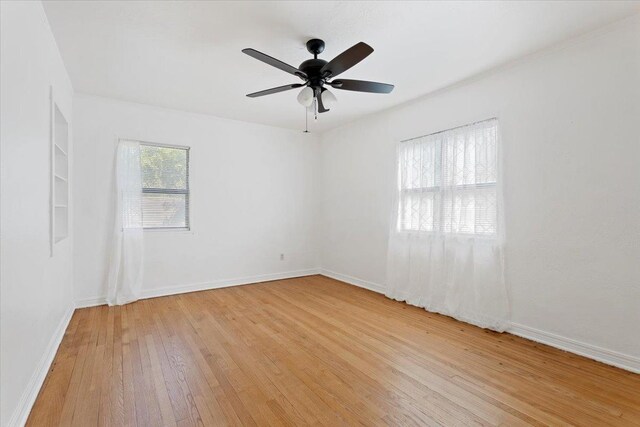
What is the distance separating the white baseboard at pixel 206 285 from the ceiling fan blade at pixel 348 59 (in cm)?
361

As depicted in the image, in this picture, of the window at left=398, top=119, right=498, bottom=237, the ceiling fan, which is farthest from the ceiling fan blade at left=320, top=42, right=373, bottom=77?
the window at left=398, top=119, right=498, bottom=237

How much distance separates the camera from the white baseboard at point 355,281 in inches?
185

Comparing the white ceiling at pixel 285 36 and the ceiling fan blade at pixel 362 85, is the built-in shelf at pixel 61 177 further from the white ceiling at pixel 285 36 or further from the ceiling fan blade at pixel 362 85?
the ceiling fan blade at pixel 362 85

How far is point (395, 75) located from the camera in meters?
3.40

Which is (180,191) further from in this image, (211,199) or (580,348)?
(580,348)

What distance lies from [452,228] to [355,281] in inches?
80.0

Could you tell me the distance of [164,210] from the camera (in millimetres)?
4531

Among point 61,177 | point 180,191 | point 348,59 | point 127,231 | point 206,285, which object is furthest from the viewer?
point 206,285

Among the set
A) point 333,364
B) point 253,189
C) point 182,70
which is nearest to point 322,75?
point 182,70

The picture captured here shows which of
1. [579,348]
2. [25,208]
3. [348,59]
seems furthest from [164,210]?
[579,348]

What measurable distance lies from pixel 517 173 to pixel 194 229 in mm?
4212

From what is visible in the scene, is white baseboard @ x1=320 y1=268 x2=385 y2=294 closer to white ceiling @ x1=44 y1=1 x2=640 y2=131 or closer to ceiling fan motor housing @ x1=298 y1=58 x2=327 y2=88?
white ceiling @ x1=44 y1=1 x2=640 y2=131

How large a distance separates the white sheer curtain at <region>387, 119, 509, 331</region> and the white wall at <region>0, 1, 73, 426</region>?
366 centimetres

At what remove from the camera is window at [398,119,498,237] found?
3.30 metres
